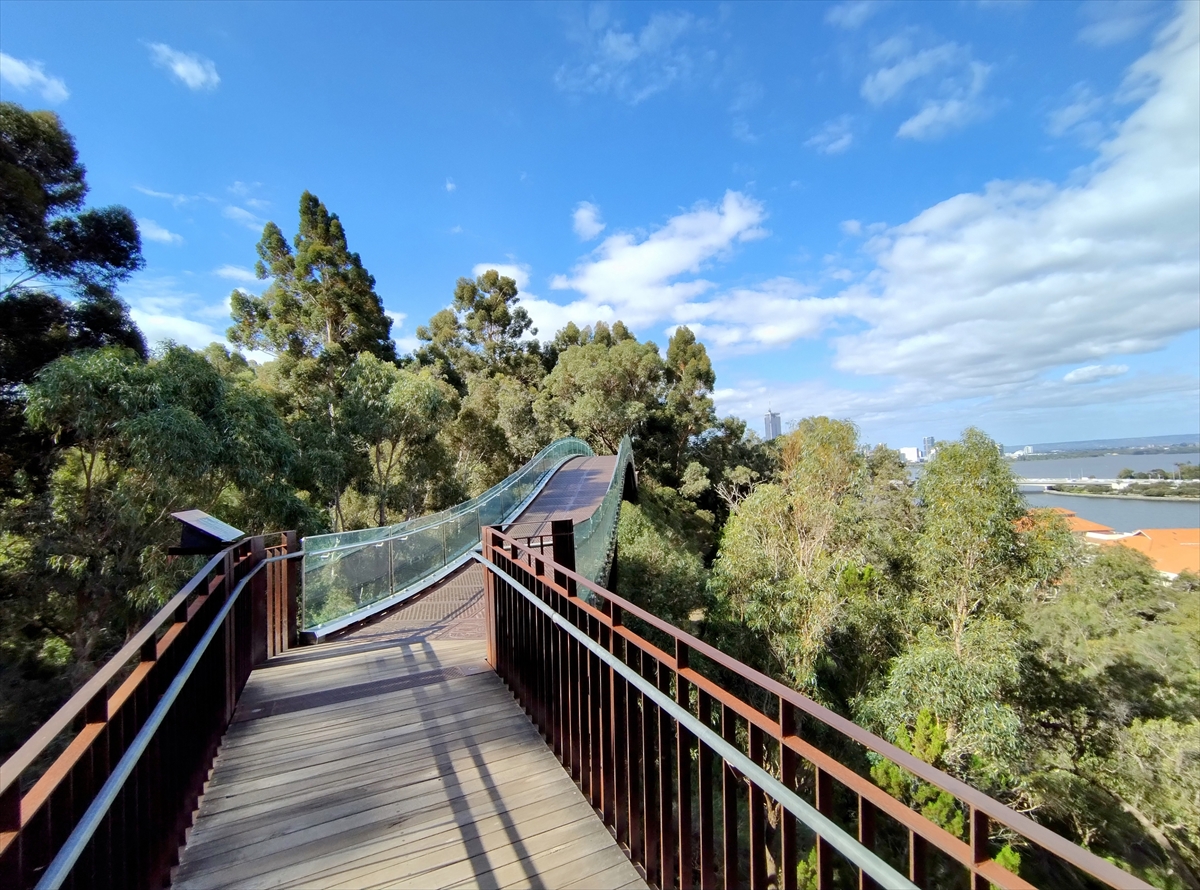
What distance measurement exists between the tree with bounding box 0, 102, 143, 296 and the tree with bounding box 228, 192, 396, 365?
618 centimetres

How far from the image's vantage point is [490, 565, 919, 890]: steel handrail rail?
1.02 meters

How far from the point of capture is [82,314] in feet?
30.5

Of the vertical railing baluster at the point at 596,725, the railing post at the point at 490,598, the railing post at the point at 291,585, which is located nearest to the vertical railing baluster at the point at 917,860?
the vertical railing baluster at the point at 596,725

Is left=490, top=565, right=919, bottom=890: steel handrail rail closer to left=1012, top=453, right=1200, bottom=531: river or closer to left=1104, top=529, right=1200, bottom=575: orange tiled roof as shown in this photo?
left=1104, top=529, right=1200, bottom=575: orange tiled roof

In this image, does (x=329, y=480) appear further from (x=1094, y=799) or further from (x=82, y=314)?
(x=1094, y=799)

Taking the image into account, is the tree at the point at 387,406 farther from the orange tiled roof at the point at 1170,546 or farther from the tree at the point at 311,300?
the orange tiled roof at the point at 1170,546

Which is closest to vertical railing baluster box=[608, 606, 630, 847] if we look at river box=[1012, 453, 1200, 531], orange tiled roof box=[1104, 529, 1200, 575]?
orange tiled roof box=[1104, 529, 1200, 575]

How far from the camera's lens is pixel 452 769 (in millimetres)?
2533

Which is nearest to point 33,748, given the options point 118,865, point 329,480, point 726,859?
point 118,865

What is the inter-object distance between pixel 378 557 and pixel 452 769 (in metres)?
4.56

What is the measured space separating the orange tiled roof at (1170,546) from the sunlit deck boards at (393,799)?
Result: 33.7 meters

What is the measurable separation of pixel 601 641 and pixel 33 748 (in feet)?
5.25

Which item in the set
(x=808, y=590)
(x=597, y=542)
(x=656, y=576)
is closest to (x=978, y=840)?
(x=597, y=542)

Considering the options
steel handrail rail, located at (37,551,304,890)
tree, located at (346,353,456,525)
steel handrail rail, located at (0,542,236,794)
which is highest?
tree, located at (346,353,456,525)
